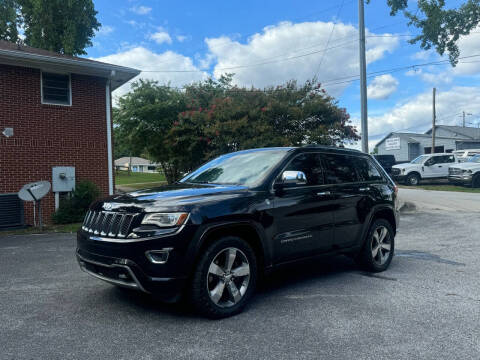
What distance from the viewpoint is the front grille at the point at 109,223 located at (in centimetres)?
361

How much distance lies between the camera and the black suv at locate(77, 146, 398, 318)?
3504 millimetres

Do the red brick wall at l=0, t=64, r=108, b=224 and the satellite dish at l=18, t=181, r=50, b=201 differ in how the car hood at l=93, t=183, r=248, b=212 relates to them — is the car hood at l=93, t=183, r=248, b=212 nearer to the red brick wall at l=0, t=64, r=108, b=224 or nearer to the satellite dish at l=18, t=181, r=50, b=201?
the satellite dish at l=18, t=181, r=50, b=201

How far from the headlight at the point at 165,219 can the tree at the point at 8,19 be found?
26.7 m

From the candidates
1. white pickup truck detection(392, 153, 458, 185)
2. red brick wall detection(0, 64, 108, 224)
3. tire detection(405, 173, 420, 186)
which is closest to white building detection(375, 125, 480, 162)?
white pickup truck detection(392, 153, 458, 185)

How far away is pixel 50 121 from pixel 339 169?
372 inches

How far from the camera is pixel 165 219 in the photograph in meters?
3.54

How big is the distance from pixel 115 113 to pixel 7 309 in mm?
19463

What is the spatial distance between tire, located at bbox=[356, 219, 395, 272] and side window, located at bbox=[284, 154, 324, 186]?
4.11 feet

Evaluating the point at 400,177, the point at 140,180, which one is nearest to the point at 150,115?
the point at 400,177

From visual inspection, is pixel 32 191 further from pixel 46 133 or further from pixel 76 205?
pixel 46 133

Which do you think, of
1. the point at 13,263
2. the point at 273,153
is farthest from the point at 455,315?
the point at 13,263

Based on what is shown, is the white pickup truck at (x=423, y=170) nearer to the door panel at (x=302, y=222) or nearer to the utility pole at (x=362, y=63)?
the utility pole at (x=362, y=63)

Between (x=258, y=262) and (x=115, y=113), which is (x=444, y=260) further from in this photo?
(x=115, y=113)

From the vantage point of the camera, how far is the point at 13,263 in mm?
6238
